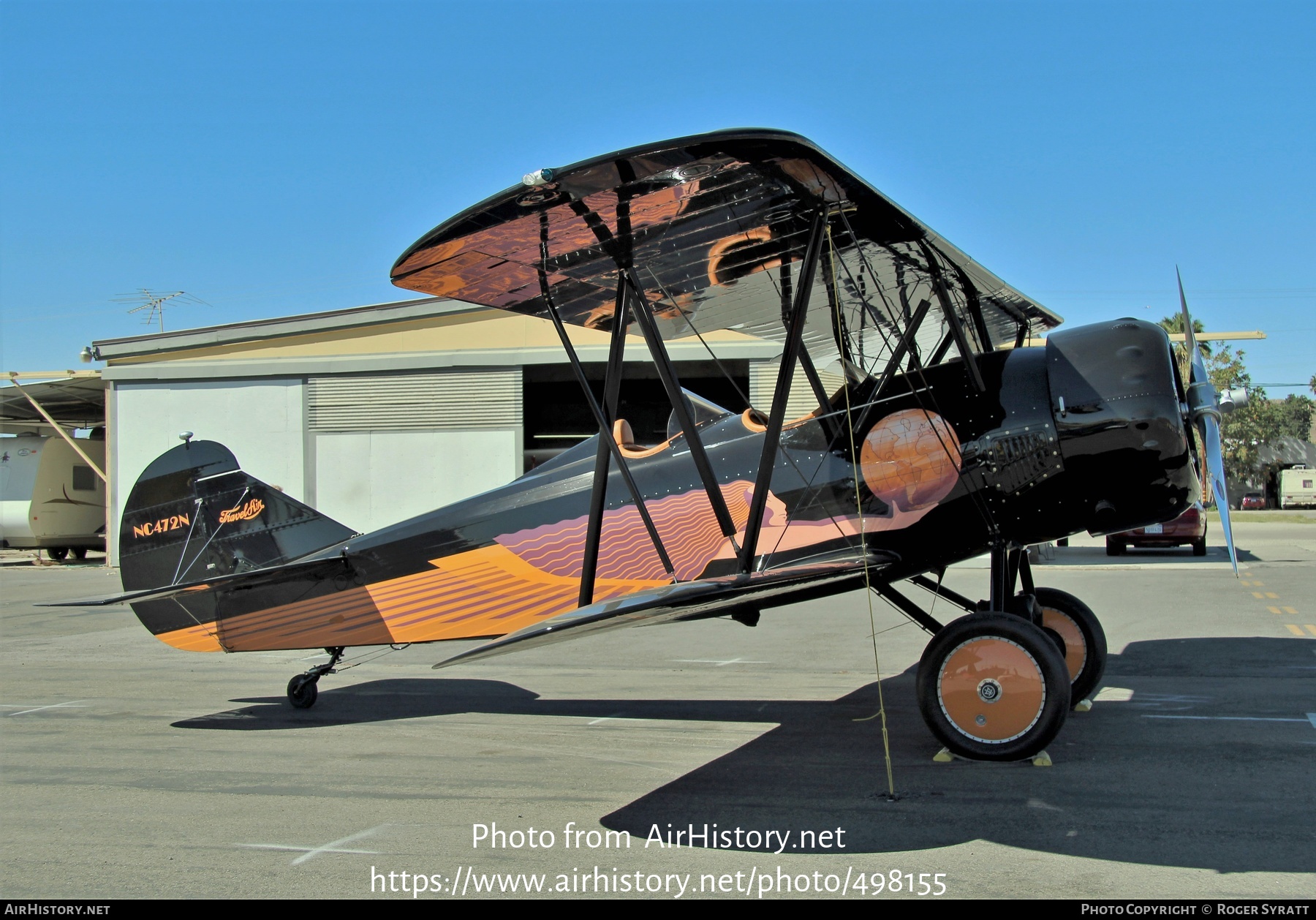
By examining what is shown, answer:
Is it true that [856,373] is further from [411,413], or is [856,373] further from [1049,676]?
[411,413]

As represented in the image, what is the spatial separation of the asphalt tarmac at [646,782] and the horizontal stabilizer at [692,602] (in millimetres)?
923

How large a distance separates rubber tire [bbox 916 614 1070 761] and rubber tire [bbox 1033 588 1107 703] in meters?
1.83

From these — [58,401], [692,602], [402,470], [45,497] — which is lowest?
[692,602]

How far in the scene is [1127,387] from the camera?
19.0 feet

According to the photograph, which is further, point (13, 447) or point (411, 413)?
point (13, 447)

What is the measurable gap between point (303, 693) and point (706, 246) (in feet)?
16.2

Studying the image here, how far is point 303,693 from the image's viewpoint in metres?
8.13

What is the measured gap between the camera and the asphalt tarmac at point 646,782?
4.11 metres

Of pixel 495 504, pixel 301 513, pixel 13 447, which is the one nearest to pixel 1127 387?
pixel 495 504

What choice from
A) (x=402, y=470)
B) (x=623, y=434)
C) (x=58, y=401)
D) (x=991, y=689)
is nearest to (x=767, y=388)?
(x=402, y=470)

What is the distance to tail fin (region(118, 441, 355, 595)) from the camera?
823 cm

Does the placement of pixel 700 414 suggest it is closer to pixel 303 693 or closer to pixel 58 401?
pixel 303 693

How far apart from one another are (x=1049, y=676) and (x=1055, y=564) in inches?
700

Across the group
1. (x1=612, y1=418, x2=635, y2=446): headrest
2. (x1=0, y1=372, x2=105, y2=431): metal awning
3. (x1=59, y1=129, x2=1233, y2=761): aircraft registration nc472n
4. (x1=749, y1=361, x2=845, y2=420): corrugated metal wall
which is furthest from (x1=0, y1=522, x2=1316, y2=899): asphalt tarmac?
(x1=0, y1=372, x2=105, y2=431): metal awning
